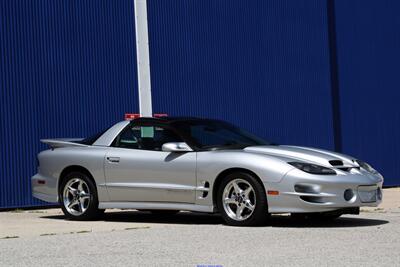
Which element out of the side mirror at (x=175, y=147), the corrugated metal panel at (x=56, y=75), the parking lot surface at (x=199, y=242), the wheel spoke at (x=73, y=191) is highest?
the corrugated metal panel at (x=56, y=75)

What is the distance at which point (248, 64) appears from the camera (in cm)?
1834

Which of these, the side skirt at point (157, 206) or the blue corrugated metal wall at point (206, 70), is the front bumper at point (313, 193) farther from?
the blue corrugated metal wall at point (206, 70)

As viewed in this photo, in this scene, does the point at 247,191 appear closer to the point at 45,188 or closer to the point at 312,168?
the point at 312,168

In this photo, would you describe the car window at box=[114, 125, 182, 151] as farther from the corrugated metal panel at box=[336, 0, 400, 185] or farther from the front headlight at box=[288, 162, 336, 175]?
the corrugated metal panel at box=[336, 0, 400, 185]

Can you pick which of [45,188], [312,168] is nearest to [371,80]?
[45,188]

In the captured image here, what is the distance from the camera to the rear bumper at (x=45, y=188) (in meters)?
11.8

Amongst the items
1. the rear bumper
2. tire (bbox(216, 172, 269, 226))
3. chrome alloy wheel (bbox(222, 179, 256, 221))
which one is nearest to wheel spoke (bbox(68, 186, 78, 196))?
the rear bumper

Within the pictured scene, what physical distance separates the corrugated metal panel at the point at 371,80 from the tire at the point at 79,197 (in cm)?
985

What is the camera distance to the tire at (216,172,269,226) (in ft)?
32.7

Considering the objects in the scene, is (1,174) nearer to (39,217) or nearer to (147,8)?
(39,217)

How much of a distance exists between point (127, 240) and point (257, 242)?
1.32 metres

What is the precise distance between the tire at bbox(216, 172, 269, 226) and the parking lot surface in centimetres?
19

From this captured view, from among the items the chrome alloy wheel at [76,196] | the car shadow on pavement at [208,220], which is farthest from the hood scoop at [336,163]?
the chrome alloy wheel at [76,196]

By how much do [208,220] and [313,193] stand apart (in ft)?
6.45
